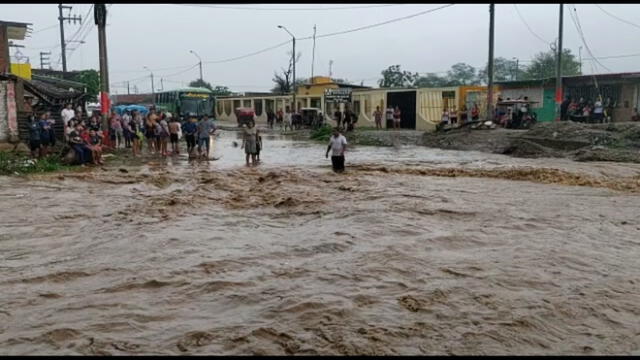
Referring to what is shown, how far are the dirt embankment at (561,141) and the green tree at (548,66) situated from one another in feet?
139

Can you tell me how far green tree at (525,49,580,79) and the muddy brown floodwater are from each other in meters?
57.0

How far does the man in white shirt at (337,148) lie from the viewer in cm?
1650

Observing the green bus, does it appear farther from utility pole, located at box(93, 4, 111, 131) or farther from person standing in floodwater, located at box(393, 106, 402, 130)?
utility pole, located at box(93, 4, 111, 131)

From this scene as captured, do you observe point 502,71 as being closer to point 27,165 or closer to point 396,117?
point 396,117

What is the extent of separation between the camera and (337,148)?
16.7 metres

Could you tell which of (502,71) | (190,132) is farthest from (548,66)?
(190,132)

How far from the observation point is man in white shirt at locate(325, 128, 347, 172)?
16498mm

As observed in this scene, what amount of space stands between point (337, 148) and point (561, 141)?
33.6 feet

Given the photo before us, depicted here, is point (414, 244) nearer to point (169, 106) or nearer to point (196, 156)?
point (196, 156)

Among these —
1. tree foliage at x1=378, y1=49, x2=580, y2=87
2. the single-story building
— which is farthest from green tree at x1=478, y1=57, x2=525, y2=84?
the single-story building

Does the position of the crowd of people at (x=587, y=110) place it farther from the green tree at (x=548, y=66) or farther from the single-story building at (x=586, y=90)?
the green tree at (x=548, y=66)

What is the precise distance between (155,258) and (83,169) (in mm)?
10169

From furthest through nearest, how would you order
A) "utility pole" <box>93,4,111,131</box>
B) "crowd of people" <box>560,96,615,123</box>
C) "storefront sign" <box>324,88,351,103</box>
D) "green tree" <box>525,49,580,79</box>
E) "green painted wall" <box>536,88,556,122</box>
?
Answer: "green tree" <box>525,49,580,79</box> < "storefront sign" <box>324,88,351,103</box> < "green painted wall" <box>536,88,556,122</box> < "crowd of people" <box>560,96,615,123</box> < "utility pole" <box>93,4,111,131</box>

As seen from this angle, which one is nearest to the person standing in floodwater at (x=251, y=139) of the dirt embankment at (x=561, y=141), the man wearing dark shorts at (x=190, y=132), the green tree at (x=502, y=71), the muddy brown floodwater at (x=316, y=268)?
the man wearing dark shorts at (x=190, y=132)
